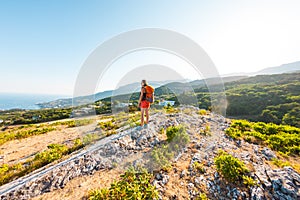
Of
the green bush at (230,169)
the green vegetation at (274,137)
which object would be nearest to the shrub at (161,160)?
the green bush at (230,169)

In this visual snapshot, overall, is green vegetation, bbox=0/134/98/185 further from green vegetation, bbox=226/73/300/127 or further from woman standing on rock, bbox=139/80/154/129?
green vegetation, bbox=226/73/300/127

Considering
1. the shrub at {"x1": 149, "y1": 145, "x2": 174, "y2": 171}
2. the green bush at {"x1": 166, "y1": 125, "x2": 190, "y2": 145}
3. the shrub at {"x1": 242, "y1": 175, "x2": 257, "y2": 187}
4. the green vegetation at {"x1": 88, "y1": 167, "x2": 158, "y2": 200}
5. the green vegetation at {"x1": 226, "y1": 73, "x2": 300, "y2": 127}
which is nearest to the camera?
the green vegetation at {"x1": 88, "y1": 167, "x2": 158, "y2": 200}

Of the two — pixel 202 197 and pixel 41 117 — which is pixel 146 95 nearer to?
pixel 202 197

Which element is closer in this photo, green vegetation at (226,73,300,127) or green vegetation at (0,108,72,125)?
green vegetation at (0,108,72,125)

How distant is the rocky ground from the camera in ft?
10.6

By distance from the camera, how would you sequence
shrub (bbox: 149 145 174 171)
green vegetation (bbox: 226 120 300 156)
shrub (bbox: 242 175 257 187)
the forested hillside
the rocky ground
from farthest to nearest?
the forested hillside < green vegetation (bbox: 226 120 300 156) < shrub (bbox: 149 145 174 171) < shrub (bbox: 242 175 257 187) < the rocky ground

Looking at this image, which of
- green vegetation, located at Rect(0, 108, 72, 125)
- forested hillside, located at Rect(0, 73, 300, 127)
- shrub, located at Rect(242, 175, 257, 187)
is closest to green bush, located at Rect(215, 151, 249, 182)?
shrub, located at Rect(242, 175, 257, 187)

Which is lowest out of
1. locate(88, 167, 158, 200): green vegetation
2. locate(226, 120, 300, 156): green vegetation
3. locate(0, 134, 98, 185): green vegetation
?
locate(226, 120, 300, 156): green vegetation

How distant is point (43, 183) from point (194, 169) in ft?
14.9

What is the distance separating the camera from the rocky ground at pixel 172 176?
10.6 feet

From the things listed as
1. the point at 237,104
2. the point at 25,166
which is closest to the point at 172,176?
the point at 25,166

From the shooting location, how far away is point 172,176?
3850mm

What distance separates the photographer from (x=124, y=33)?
776cm

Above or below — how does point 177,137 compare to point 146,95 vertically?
below
